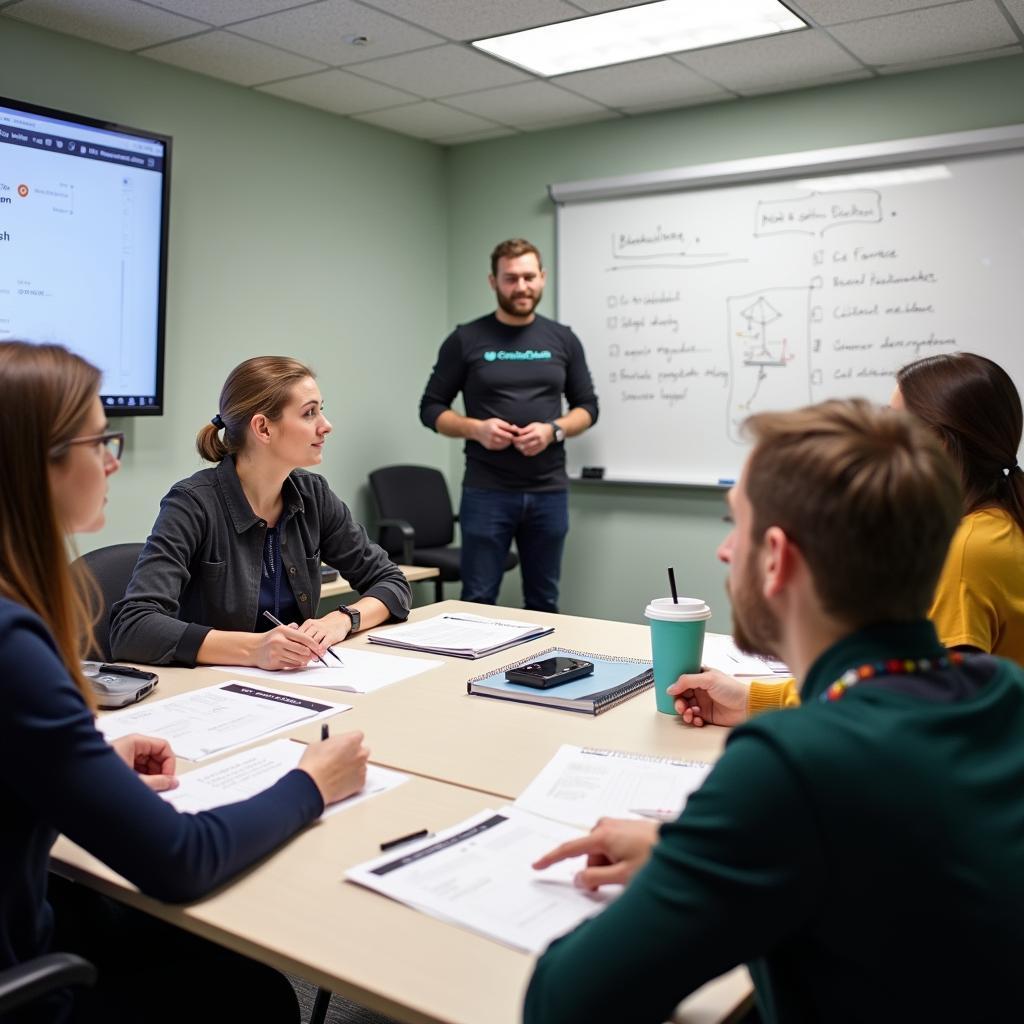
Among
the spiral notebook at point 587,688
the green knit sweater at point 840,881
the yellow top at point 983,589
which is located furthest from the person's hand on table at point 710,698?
the green knit sweater at point 840,881

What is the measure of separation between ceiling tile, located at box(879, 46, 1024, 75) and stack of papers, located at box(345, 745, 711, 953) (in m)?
3.30

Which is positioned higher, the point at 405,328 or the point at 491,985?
the point at 405,328

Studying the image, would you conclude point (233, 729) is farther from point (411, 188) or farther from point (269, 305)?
point (411, 188)

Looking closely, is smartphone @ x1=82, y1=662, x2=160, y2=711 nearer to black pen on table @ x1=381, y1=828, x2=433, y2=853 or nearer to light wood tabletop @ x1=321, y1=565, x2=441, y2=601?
black pen on table @ x1=381, y1=828, x2=433, y2=853

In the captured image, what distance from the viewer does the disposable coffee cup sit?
1.68m

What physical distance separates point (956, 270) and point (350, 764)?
3425 millimetres

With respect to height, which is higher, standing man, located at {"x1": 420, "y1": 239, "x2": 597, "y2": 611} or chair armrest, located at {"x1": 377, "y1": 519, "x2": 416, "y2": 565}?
standing man, located at {"x1": 420, "y1": 239, "x2": 597, "y2": 611}

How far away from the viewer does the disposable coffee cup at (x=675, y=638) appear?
5.51 feet

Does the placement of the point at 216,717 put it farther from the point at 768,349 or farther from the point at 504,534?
the point at 768,349

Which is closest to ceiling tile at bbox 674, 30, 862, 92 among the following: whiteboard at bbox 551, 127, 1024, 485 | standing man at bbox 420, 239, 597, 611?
whiteboard at bbox 551, 127, 1024, 485

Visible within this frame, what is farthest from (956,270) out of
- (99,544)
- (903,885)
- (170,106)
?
(903,885)

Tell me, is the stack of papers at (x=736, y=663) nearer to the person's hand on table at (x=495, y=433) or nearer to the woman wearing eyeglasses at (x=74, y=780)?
the woman wearing eyeglasses at (x=74, y=780)

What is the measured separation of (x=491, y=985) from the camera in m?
0.94

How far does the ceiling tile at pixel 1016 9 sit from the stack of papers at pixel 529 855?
2.87 metres
